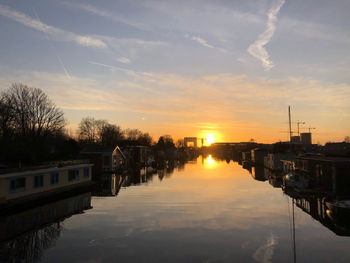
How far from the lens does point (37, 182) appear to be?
29656 millimetres

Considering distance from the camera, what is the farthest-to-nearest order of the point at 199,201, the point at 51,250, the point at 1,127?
the point at 1,127, the point at 199,201, the point at 51,250

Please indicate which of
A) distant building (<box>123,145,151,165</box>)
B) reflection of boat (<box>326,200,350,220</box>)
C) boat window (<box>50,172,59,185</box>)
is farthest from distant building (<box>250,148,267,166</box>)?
boat window (<box>50,172,59,185</box>)

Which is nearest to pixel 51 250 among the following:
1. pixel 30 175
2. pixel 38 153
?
pixel 30 175

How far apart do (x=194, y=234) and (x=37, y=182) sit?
2022 cm

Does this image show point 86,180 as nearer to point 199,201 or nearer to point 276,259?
point 199,201

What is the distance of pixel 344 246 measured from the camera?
1644 centimetres

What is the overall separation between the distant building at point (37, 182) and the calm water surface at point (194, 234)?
6230 millimetres

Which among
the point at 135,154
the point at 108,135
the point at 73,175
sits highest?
the point at 108,135

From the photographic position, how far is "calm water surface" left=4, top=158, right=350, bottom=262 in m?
14.9

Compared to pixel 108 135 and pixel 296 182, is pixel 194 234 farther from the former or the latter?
pixel 108 135

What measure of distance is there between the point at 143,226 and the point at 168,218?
316 centimetres

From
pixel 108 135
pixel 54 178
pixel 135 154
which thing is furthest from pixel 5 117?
pixel 108 135

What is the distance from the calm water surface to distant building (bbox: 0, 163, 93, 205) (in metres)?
6.23

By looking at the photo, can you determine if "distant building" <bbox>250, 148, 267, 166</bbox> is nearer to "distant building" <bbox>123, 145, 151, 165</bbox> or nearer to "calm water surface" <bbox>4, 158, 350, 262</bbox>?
"distant building" <bbox>123, 145, 151, 165</bbox>
